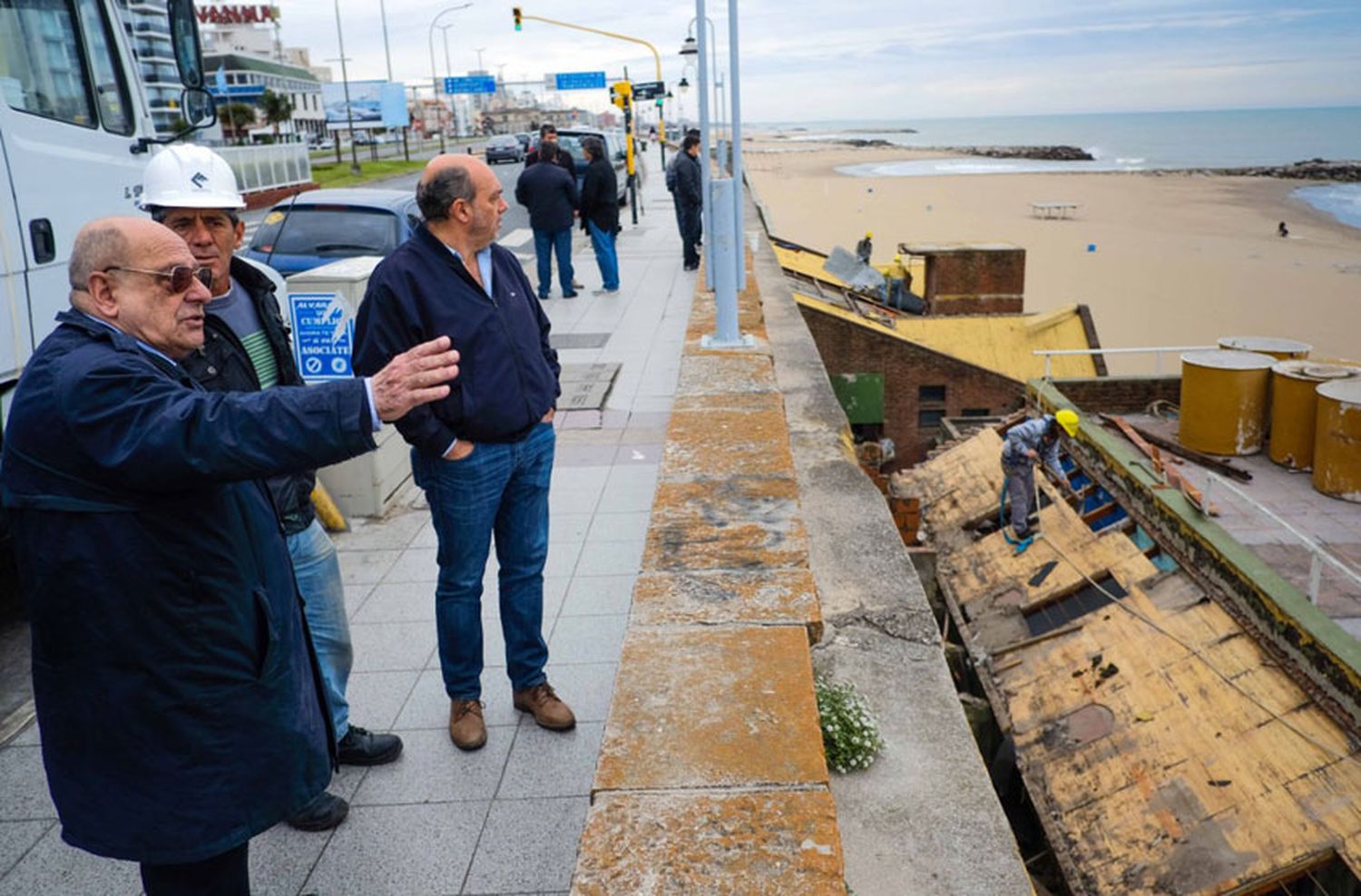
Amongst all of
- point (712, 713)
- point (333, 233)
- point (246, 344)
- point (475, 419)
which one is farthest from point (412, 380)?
point (333, 233)

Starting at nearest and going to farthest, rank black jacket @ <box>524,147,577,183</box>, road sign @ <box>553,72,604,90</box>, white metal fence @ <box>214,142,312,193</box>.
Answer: black jacket @ <box>524,147,577,183</box>
white metal fence @ <box>214,142,312,193</box>
road sign @ <box>553,72,604,90</box>

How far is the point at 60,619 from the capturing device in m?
2.19

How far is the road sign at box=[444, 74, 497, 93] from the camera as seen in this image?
2869 inches

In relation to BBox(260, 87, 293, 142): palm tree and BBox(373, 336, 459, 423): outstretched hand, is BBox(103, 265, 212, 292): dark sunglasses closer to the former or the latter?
BBox(373, 336, 459, 423): outstretched hand

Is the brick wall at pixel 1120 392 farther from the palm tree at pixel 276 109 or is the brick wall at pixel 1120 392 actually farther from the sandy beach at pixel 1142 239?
the palm tree at pixel 276 109

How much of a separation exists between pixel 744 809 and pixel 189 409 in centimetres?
138

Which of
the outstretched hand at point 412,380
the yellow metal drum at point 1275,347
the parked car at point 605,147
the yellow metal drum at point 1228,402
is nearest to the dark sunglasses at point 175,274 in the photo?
the outstretched hand at point 412,380

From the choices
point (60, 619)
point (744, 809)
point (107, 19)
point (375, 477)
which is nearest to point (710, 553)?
point (744, 809)

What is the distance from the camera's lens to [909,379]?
63.2 ft

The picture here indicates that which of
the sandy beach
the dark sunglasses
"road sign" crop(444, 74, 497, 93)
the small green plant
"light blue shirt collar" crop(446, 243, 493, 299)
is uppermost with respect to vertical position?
"road sign" crop(444, 74, 497, 93)

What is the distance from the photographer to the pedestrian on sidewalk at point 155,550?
2088 mm

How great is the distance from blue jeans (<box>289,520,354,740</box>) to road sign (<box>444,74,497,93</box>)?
73.4m

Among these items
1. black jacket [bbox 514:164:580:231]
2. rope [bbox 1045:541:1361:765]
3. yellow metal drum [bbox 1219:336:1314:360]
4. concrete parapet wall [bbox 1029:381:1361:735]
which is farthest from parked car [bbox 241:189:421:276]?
yellow metal drum [bbox 1219:336:1314:360]

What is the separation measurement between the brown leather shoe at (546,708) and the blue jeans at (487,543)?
0.03 metres
